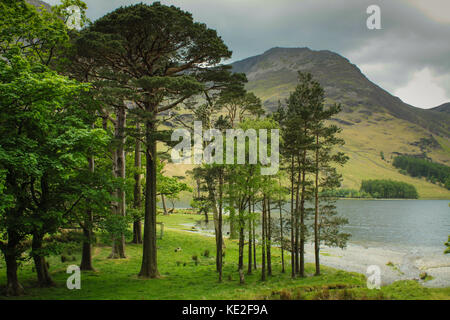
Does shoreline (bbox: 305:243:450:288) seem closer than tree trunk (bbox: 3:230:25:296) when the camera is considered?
No

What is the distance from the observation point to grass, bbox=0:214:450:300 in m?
14.5

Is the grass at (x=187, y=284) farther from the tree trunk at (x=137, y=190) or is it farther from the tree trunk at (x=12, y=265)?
→ the tree trunk at (x=137, y=190)

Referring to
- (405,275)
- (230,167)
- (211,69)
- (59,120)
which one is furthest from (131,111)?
(405,275)

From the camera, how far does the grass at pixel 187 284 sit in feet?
47.7

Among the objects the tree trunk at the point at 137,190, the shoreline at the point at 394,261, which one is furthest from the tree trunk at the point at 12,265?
the shoreline at the point at 394,261

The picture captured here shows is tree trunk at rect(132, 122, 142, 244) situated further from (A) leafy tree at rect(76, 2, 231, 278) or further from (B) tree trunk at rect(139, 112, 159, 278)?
(A) leafy tree at rect(76, 2, 231, 278)

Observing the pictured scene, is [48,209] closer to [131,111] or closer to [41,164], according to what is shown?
[41,164]

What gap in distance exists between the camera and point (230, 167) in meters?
21.5

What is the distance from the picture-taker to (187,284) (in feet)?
63.2

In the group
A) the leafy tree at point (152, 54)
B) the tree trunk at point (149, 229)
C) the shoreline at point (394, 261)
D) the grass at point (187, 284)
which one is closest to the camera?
the grass at point (187, 284)

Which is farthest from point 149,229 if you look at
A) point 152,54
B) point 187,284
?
point 152,54

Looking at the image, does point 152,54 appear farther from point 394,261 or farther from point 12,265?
point 394,261

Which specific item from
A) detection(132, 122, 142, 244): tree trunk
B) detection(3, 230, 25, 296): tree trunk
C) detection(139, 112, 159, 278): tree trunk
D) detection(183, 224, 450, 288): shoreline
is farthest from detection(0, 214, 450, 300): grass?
detection(183, 224, 450, 288): shoreline

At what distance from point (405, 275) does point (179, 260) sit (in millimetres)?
22358
